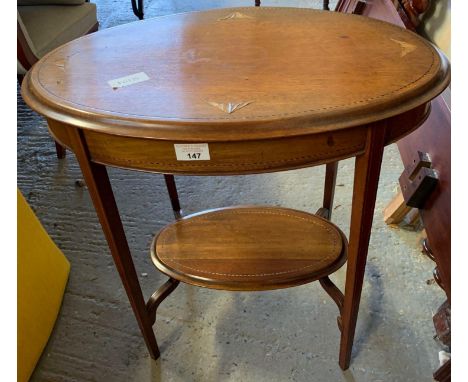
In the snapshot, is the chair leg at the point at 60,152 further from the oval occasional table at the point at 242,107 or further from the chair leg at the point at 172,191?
the oval occasional table at the point at 242,107

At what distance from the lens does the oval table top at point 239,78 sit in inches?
23.9

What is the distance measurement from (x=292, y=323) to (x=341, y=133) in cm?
73

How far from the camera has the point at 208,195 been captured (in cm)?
165

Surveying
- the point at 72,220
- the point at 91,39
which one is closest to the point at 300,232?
the point at 91,39

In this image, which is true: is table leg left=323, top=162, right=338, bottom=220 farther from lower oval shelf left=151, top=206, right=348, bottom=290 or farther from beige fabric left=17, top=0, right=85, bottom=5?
beige fabric left=17, top=0, right=85, bottom=5

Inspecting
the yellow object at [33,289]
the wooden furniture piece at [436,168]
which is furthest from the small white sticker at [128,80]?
the wooden furniture piece at [436,168]

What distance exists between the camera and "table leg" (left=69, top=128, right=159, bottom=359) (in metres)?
0.70

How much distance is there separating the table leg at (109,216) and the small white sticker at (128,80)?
0.12 metres

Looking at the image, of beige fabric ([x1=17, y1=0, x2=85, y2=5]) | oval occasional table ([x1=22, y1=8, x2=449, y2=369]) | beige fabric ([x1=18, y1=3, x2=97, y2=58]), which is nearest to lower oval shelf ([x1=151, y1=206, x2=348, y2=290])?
oval occasional table ([x1=22, y1=8, x2=449, y2=369])

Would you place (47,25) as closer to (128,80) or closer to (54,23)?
(54,23)

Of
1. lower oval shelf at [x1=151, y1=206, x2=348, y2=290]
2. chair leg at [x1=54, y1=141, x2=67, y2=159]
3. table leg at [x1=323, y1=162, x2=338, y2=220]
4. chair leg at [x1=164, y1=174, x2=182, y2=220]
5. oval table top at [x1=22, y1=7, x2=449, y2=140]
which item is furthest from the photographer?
chair leg at [x1=54, y1=141, x2=67, y2=159]

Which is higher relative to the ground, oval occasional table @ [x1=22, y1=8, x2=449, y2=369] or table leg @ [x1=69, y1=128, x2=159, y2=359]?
oval occasional table @ [x1=22, y1=8, x2=449, y2=369]

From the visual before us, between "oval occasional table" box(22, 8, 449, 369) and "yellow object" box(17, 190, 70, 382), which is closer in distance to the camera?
"oval occasional table" box(22, 8, 449, 369)

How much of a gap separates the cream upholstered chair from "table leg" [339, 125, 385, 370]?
1357 mm
